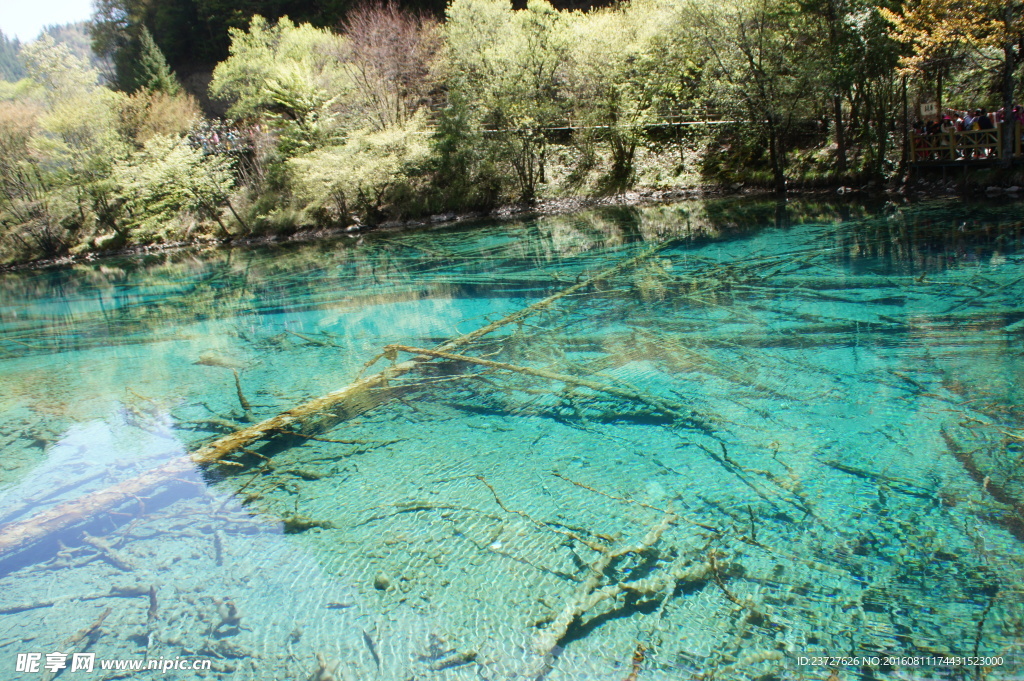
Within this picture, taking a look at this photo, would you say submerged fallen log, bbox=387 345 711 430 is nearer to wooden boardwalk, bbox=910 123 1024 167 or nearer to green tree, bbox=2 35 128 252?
wooden boardwalk, bbox=910 123 1024 167

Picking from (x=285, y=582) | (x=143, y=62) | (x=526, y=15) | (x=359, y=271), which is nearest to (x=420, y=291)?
(x=359, y=271)

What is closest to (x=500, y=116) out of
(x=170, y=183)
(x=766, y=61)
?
(x=766, y=61)

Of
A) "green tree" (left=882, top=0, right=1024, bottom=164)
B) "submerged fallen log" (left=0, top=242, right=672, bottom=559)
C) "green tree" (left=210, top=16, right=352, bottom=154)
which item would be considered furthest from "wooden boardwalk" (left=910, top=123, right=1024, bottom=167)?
"green tree" (left=210, top=16, right=352, bottom=154)

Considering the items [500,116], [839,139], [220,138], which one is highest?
[220,138]

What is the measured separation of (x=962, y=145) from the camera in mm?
15328

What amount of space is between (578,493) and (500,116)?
22.4 meters

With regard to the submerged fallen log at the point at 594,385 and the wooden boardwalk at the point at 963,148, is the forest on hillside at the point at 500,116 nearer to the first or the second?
the wooden boardwalk at the point at 963,148

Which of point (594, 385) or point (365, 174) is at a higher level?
point (365, 174)

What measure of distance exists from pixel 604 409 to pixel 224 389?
485 cm

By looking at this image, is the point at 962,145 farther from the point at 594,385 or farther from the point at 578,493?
the point at 578,493

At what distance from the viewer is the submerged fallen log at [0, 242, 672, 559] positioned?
16.3ft

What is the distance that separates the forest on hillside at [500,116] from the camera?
18.1m

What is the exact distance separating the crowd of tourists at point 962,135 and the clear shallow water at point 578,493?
6.74 m

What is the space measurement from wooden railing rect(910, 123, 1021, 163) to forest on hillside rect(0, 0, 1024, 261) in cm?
69
